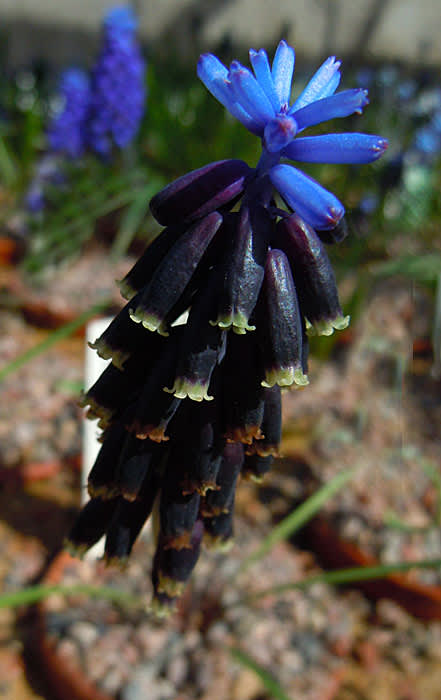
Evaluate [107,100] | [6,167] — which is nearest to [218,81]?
[107,100]

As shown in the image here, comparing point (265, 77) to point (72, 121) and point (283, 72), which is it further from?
point (72, 121)

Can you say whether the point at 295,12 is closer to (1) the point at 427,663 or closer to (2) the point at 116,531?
(1) the point at 427,663

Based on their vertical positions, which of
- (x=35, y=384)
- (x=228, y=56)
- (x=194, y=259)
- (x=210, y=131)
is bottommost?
(x=194, y=259)

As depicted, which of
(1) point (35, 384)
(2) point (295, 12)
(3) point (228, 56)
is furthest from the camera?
(2) point (295, 12)

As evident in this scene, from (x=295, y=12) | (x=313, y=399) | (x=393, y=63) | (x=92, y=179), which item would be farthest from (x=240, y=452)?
(x=393, y=63)

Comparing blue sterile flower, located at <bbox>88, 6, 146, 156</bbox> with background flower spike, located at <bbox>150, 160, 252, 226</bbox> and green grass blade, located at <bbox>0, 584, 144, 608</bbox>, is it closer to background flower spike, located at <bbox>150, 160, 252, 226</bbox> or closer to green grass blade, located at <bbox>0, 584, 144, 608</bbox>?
green grass blade, located at <bbox>0, 584, 144, 608</bbox>

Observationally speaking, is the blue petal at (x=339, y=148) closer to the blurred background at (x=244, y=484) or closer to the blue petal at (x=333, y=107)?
the blue petal at (x=333, y=107)

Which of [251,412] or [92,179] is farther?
[92,179]
